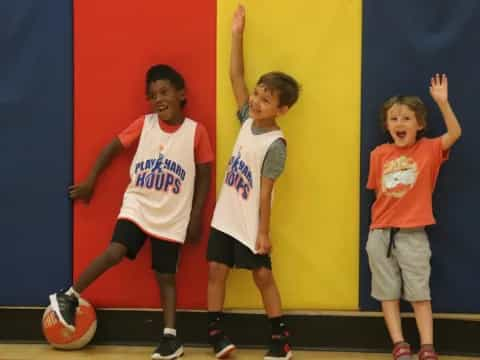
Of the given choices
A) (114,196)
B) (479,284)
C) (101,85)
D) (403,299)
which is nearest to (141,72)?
(101,85)

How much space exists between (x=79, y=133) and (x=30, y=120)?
25 centimetres

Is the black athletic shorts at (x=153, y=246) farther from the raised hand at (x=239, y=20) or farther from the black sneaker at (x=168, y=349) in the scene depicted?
the raised hand at (x=239, y=20)

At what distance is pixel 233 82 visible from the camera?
9.68ft

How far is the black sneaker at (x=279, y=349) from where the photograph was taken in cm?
284

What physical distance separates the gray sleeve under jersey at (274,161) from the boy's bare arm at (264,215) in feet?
0.09

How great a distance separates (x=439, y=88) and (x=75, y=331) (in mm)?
1944

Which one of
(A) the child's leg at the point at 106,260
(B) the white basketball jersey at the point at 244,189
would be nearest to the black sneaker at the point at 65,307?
(A) the child's leg at the point at 106,260

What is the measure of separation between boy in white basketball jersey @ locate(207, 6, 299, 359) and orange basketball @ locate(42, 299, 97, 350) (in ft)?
1.82

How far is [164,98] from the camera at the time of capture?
115 inches

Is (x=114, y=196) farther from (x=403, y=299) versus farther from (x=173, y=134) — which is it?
(x=403, y=299)

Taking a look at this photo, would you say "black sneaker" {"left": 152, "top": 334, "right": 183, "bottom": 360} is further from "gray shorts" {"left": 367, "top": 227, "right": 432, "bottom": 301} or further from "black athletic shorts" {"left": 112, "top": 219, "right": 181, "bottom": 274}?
"gray shorts" {"left": 367, "top": 227, "right": 432, "bottom": 301}

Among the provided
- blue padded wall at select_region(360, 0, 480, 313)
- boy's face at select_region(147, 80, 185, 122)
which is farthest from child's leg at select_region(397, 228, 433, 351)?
boy's face at select_region(147, 80, 185, 122)

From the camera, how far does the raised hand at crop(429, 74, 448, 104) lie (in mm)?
2765

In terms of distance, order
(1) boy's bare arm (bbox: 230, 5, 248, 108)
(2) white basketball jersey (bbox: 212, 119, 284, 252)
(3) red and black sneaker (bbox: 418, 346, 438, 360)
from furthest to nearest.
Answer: (1) boy's bare arm (bbox: 230, 5, 248, 108) < (2) white basketball jersey (bbox: 212, 119, 284, 252) < (3) red and black sneaker (bbox: 418, 346, 438, 360)
